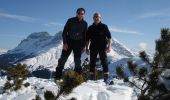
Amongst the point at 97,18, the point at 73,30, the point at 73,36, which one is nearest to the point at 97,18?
the point at 97,18

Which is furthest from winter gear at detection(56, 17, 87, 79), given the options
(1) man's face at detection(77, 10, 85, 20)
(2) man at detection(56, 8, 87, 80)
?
(1) man's face at detection(77, 10, 85, 20)

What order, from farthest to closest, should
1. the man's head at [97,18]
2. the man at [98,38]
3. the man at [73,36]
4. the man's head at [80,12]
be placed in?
the man at [98,38]
the man's head at [97,18]
the man at [73,36]
the man's head at [80,12]

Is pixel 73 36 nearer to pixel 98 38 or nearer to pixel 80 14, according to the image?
pixel 80 14

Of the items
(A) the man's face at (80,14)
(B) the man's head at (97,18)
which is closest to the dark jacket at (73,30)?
(A) the man's face at (80,14)

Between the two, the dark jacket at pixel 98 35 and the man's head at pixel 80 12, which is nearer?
the man's head at pixel 80 12

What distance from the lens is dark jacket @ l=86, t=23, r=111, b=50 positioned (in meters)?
13.2

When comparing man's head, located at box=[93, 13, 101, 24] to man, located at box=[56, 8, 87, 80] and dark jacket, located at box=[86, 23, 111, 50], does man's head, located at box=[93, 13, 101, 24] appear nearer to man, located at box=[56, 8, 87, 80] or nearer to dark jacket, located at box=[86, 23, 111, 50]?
dark jacket, located at box=[86, 23, 111, 50]

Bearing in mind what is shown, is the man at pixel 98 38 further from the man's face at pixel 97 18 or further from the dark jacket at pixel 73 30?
the dark jacket at pixel 73 30

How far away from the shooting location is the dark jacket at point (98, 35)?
43.2ft

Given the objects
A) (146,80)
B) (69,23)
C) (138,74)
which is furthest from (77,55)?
(146,80)

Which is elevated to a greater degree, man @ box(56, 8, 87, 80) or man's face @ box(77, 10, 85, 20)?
man's face @ box(77, 10, 85, 20)

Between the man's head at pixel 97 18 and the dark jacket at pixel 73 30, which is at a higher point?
the man's head at pixel 97 18

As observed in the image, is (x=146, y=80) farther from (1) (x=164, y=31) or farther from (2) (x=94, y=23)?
(2) (x=94, y=23)

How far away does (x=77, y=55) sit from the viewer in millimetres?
12406
